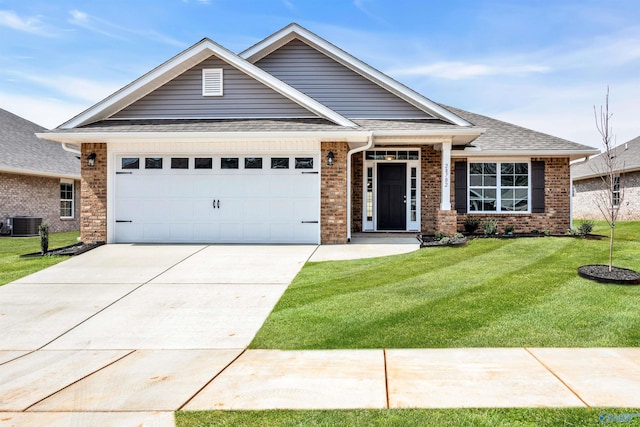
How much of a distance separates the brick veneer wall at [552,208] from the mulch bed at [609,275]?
262 inches

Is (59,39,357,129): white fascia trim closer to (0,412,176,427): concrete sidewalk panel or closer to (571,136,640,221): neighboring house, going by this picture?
(0,412,176,427): concrete sidewalk panel

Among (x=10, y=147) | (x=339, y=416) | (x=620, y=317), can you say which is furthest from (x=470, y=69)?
(x=10, y=147)

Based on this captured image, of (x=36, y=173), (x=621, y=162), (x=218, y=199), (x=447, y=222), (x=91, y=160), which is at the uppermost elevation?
(x=621, y=162)

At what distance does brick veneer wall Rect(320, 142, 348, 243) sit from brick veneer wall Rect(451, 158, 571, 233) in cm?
494

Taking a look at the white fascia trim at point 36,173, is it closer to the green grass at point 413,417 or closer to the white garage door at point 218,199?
the white garage door at point 218,199

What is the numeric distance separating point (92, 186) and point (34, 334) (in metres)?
7.32

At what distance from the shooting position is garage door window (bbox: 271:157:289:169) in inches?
472

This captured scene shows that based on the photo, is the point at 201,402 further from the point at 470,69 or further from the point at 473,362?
the point at 470,69

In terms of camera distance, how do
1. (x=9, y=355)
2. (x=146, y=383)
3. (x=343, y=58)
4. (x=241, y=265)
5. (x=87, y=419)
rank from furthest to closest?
→ (x=343, y=58), (x=241, y=265), (x=9, y=355), (x=146, y=383), (x=87, y=419)

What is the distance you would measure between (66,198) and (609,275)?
22740 millimetres

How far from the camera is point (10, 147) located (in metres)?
19.6

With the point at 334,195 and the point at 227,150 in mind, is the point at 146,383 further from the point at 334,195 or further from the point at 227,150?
the point at 227,150

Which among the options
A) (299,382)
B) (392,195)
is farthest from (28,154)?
(299,382)

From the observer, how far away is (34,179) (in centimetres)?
1947
